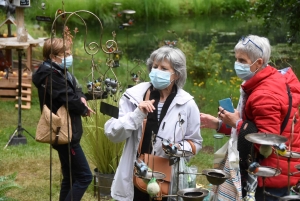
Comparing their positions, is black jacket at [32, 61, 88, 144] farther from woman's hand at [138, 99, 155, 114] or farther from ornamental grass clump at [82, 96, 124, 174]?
woman's hand at [138, 99, 155, 114]

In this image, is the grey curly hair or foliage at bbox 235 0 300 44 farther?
foliage at bbox 235 0 300 44

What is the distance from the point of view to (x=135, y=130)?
3.38m

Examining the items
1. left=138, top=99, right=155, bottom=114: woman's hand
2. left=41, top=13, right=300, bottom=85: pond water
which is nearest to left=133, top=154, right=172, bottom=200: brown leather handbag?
left=138, top=99, right=155, bottom=114: woman's hand

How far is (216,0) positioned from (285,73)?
2252 cm

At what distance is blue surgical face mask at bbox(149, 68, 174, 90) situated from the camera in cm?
334

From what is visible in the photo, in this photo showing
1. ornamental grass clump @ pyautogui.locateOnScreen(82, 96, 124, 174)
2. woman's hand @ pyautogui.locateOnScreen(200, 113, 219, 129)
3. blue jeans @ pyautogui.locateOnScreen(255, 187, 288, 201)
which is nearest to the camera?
blue jeans @ pyautogui.locateOnScreen(255, 187, 288, 201)

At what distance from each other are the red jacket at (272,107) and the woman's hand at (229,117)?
0.06 metres

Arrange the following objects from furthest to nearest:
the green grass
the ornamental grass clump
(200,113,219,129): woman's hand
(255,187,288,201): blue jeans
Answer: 1. the green grass
2. the ornamental grass clump
3. (200,113,219,129): woman's hand
4. (255,187,288,201): blue jeans

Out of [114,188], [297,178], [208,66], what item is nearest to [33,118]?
[208,66]

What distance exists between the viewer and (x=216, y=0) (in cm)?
2527

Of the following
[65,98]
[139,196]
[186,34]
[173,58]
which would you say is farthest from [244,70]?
[186,34]

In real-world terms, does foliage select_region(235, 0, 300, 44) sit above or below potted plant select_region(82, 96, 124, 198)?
above

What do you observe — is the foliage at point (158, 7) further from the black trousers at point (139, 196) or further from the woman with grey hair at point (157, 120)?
the black trousers at point (139, 196)

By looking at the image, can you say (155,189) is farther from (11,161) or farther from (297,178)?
(11,161)
